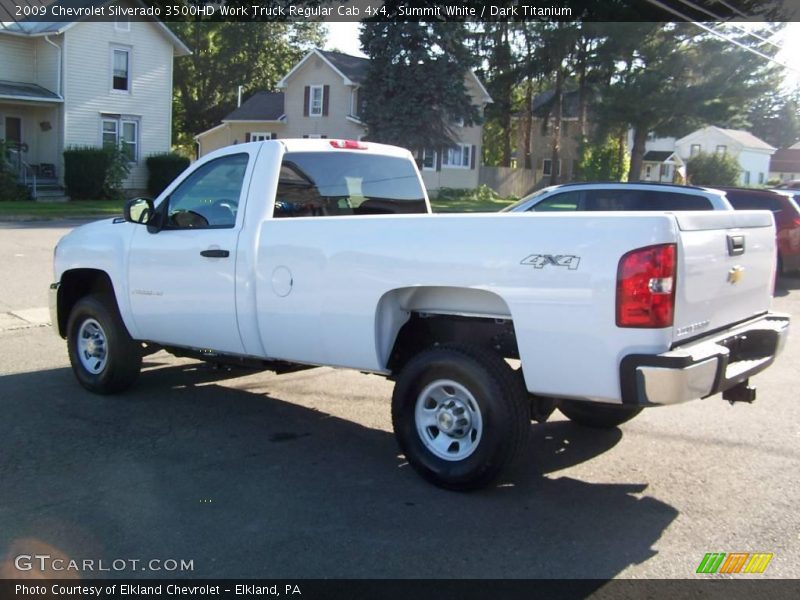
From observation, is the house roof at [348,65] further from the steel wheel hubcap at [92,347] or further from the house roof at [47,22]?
the steel wheel hubcap at [92,347]

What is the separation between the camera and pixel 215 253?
588cm

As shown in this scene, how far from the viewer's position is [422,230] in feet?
15.9

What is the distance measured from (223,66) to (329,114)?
56.2 ft

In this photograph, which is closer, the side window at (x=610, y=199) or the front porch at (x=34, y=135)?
the side window at (x=610, y=199)

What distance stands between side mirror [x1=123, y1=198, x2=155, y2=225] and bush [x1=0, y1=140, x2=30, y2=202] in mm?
25069

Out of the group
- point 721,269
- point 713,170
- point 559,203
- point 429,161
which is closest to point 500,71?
point 429,161

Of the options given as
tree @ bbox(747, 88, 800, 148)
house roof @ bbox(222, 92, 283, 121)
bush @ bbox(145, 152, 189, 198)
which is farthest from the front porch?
tree @ bbox(747, 88, 800, 148)

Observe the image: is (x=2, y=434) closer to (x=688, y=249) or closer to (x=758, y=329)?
(x=688, y=249)

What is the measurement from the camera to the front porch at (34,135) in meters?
30.5

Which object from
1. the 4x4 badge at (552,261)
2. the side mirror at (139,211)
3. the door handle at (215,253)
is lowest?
the door handle at (215,253)

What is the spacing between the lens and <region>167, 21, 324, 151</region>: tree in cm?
5675

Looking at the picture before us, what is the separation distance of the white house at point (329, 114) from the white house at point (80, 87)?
10.5 m

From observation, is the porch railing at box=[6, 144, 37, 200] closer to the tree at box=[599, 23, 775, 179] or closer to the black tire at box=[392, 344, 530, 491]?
the tree at box=[599, 23, 775, 179]

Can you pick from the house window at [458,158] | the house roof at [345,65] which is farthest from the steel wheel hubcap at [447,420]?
the house window at [458,158]
